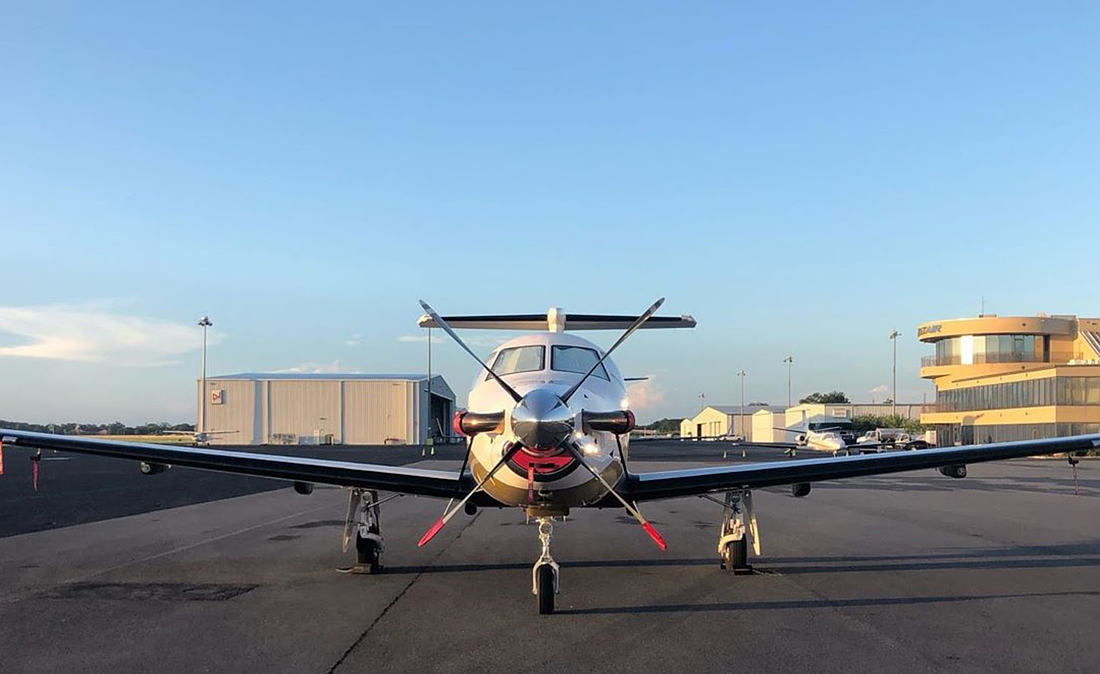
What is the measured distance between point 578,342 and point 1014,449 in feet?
19.4

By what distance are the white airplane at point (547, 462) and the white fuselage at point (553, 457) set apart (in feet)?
0.05

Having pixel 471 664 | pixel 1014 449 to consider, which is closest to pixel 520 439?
pixel 471 664

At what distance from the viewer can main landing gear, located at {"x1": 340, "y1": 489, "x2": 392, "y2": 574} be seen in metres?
10.8

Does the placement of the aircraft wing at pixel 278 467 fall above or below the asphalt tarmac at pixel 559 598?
above

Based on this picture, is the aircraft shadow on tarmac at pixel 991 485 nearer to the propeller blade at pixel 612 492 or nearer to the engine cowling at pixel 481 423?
the propeller blade at pixel 612 492

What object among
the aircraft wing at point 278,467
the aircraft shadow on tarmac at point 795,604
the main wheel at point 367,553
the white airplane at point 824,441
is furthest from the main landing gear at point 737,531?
the white airplane at point 824,441

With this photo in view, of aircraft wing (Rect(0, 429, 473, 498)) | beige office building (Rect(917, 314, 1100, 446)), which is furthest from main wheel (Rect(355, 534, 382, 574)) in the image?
beige office building (Rect(917, 314, 1100, 446))

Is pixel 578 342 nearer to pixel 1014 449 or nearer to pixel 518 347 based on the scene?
pixel 518 347

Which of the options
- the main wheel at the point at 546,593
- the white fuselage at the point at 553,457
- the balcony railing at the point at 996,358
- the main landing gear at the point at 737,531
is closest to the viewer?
the white fuselage at the point at 553,457

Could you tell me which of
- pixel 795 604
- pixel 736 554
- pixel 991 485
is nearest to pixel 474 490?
pixel 795 604

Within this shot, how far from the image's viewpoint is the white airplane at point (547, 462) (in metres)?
8.05

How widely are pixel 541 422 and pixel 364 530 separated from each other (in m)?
4.61

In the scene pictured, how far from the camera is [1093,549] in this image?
13258 millimetres

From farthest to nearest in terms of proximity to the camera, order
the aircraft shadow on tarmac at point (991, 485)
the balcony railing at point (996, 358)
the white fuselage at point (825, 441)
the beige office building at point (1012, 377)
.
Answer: the balcony railing at point (996, 358) → the beige office building at point (1012, 377) → the white fuselage at point (825, 441) → the aircraft shadow on tarmac at point (991, 485)
